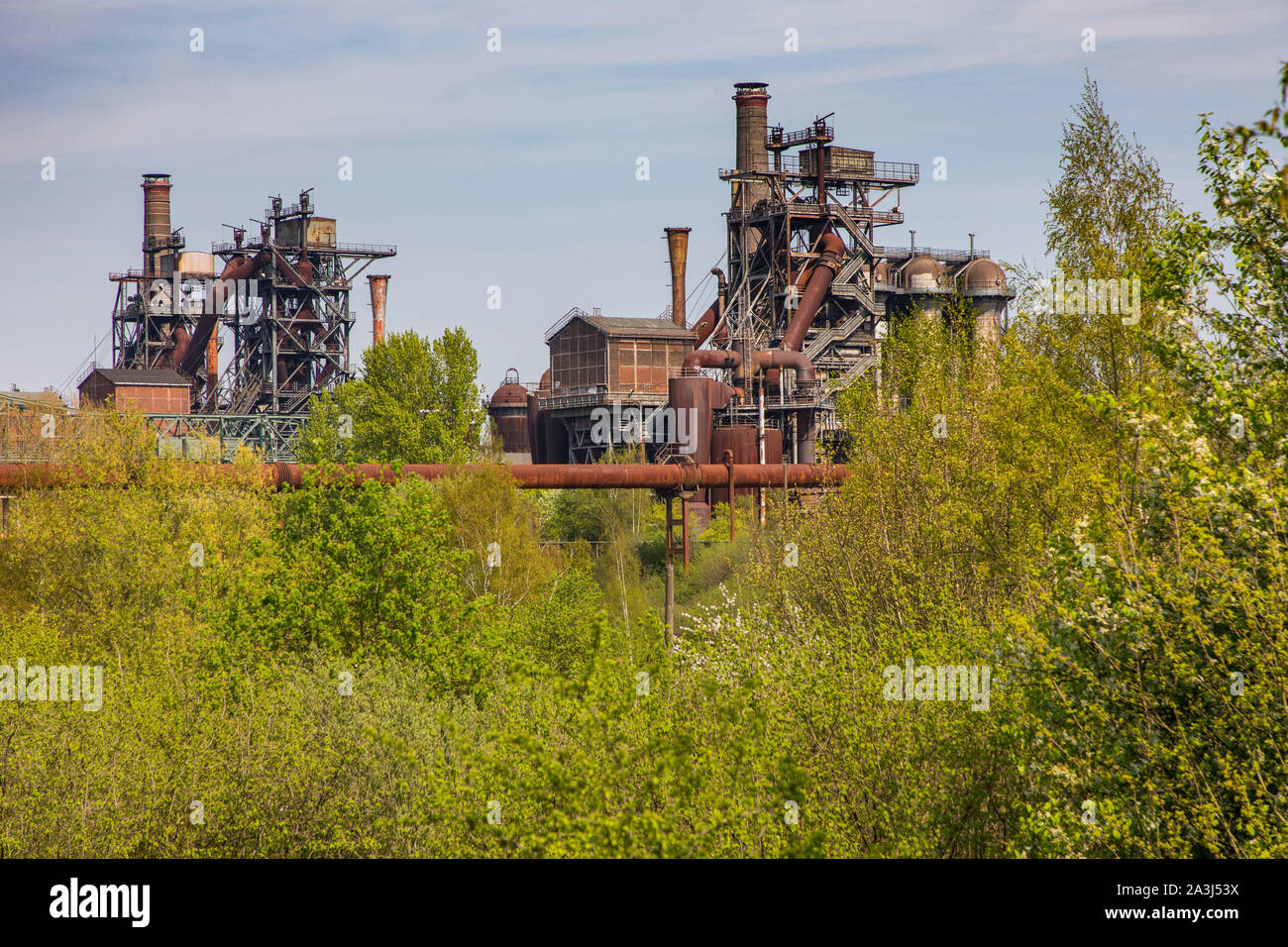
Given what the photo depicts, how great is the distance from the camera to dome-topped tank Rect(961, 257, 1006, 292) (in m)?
57.5

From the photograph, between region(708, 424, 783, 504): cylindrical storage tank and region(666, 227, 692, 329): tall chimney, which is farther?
region(666, 227, 692, 329): tall chimney

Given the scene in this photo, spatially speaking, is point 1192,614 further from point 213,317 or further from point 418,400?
point 213,317

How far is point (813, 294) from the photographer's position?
51.7 m

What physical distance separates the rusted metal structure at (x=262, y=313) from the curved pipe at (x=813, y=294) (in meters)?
28.2

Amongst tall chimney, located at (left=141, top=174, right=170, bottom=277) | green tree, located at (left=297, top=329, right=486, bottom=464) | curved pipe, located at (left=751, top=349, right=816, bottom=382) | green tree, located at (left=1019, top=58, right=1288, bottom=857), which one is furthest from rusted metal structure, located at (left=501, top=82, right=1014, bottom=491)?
green tree, located at (left=1019, top=58, right=1288, bottom=857)

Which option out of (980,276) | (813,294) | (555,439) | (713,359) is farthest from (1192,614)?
(980,276)

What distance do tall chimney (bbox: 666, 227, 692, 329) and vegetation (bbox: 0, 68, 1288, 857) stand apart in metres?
32.7

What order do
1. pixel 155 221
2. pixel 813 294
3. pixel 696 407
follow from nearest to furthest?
pixel 696 407 → pixel 813 294 → pixel 155 221

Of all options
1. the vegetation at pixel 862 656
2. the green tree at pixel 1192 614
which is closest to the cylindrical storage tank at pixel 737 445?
the vegetation at pixel 862 656

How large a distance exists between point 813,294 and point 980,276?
11.0 meters

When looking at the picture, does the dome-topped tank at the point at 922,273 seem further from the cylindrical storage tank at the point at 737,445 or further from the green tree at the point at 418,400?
the green tree at the point at 418,400

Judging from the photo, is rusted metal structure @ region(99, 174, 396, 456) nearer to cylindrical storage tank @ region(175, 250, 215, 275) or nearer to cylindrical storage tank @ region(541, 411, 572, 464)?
cylindrical storage tank @ region(175, 250, 215, 275)

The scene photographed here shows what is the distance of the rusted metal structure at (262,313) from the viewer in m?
66.9
